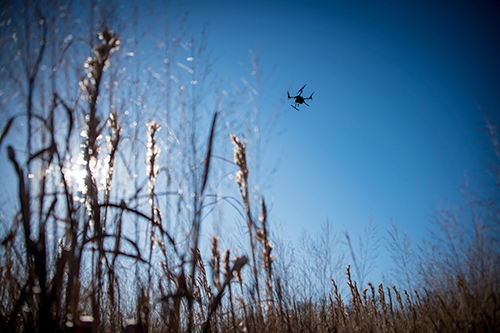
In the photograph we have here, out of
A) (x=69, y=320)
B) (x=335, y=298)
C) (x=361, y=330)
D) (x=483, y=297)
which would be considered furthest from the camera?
(x=335, y=298)

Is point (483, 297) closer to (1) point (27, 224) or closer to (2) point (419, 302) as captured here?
(2) point (419, 302)

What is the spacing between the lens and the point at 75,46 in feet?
4.40

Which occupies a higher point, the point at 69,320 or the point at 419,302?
the point at 69,320

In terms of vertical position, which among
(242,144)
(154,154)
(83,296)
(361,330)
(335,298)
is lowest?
(361,330)

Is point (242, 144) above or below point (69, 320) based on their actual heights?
above

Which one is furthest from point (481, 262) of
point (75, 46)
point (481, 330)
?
point (75, 46)

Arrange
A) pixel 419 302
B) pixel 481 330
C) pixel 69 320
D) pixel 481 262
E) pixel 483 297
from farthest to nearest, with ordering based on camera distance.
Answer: pixel 419 302 < pixel 481 262 < pixel 483 297 < pixel 481 330 < pixel 69 320

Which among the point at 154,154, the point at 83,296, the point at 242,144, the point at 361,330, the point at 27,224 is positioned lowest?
the point at 361,330

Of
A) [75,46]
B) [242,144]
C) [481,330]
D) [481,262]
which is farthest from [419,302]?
[75,46]

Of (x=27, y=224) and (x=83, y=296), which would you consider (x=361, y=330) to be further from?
(x=27, y=224)

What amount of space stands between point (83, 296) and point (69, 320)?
0.24 m

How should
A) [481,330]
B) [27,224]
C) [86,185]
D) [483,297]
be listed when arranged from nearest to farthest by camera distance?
[27,224], [86,185], [481,330], [483,297]

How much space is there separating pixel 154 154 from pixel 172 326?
111 cm

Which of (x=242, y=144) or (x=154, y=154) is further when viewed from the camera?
(x=242, y=144)
